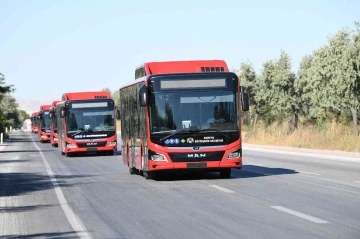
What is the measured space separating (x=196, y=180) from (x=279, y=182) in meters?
2.43

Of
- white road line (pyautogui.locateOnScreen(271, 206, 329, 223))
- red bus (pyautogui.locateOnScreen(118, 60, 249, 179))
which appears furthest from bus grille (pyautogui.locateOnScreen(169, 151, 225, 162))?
white road line (pyautogui.locateOnScreen(271, 206, 329, 223))

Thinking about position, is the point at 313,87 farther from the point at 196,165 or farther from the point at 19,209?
the point at 19,209

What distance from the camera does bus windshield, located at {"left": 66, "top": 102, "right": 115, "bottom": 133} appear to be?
39.5 m

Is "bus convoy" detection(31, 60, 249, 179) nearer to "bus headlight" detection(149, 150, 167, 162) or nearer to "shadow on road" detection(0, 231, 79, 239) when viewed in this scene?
"bus headlight" detection(149, 150, 167, 162)

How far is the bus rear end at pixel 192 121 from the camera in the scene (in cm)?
2130

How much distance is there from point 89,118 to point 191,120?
18717 millimetres

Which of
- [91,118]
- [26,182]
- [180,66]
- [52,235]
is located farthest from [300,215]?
[91,118]

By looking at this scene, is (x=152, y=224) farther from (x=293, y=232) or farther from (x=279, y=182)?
(x=279, y=182)

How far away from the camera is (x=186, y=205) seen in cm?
1510

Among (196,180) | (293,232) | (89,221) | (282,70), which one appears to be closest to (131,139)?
(196,180)

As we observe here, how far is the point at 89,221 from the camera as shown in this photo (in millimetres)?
13062

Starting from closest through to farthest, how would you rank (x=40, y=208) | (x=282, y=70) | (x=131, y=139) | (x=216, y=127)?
(x=40, y=208) → (x=216, y=127) → (x=131, y=139) → (x=282, y=70)

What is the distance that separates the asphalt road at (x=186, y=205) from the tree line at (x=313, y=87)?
22107mm

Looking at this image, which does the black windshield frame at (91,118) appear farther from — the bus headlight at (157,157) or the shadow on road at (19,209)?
the shadow on road at (19,209)
